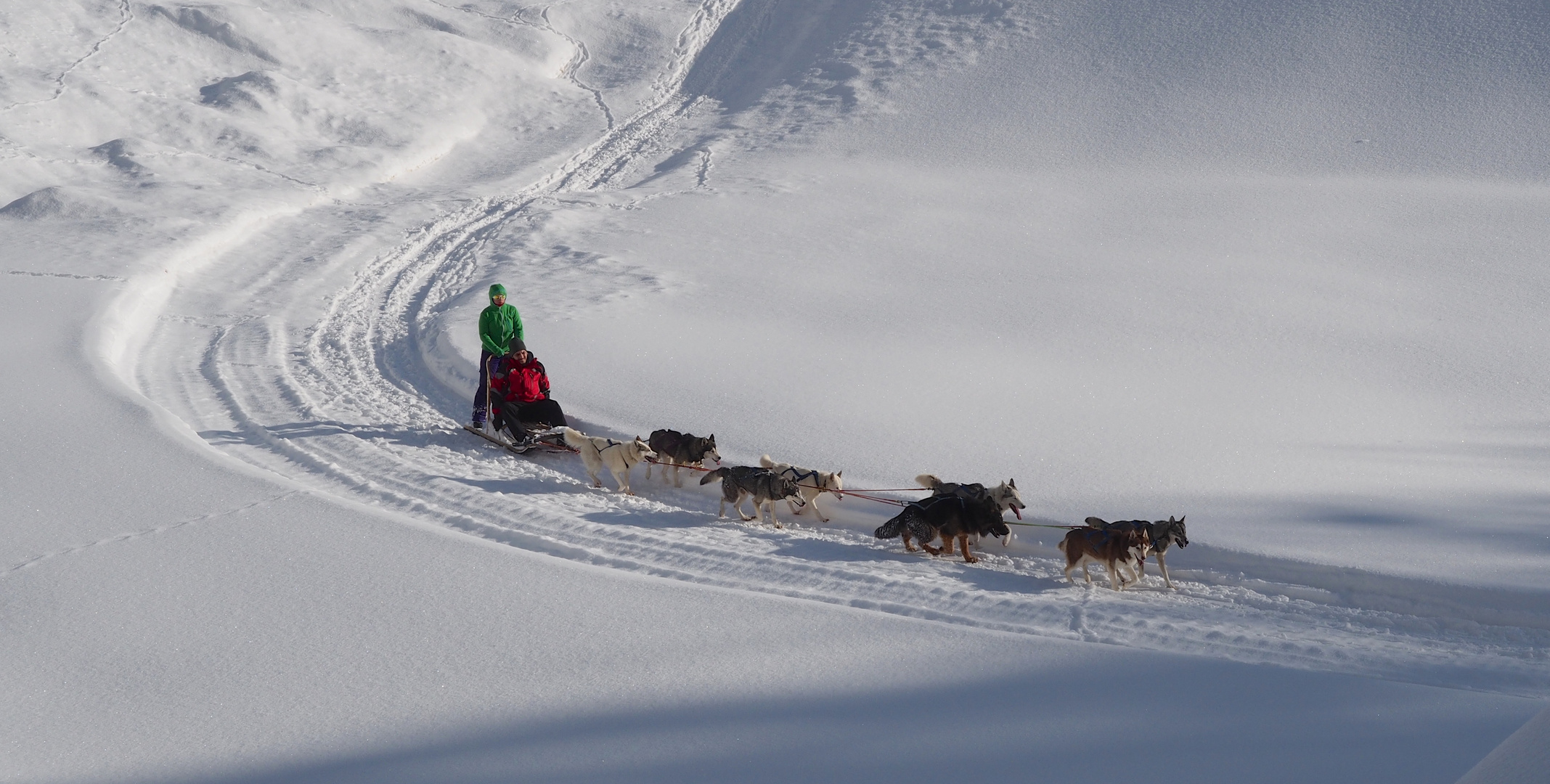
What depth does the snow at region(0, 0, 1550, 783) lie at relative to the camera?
14.4 feet

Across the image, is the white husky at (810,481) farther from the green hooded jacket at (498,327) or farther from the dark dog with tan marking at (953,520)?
the green hooded jacket at (498,327)

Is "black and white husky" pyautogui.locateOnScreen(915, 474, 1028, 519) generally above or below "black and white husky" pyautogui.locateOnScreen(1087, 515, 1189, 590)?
above

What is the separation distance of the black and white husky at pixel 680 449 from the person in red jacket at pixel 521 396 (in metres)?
0.92

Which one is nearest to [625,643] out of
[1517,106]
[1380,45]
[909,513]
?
[909,513]

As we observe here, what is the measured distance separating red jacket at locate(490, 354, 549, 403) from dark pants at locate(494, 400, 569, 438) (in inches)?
2.8

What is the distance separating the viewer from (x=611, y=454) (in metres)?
7.01

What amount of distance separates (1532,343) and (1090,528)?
5.84 m

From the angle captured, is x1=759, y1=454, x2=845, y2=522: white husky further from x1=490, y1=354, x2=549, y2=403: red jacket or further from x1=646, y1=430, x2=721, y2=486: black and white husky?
x1=490, y1=354, x2=549, y2=403: red jacket

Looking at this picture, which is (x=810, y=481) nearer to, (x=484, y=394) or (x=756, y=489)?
(x=756, y=489)

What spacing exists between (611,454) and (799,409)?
1.49 m

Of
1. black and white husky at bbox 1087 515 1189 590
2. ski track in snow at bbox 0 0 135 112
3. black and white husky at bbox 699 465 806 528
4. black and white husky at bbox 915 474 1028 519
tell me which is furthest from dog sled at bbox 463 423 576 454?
ski track in snow at bbox 0 0 135 112

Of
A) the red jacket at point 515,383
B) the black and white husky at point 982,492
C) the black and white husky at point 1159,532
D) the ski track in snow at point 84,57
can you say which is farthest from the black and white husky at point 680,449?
the ski track in snow at point 84,57

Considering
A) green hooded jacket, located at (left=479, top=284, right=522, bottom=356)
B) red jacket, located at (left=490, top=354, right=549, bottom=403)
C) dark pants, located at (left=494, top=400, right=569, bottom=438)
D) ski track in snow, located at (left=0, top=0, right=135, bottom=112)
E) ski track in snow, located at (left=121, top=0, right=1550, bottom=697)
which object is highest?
ski track in snow, located at (left=0, top=0, right=135, bottom=112)

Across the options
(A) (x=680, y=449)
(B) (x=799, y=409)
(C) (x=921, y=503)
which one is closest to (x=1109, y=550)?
(C) (x=921, y=503)
